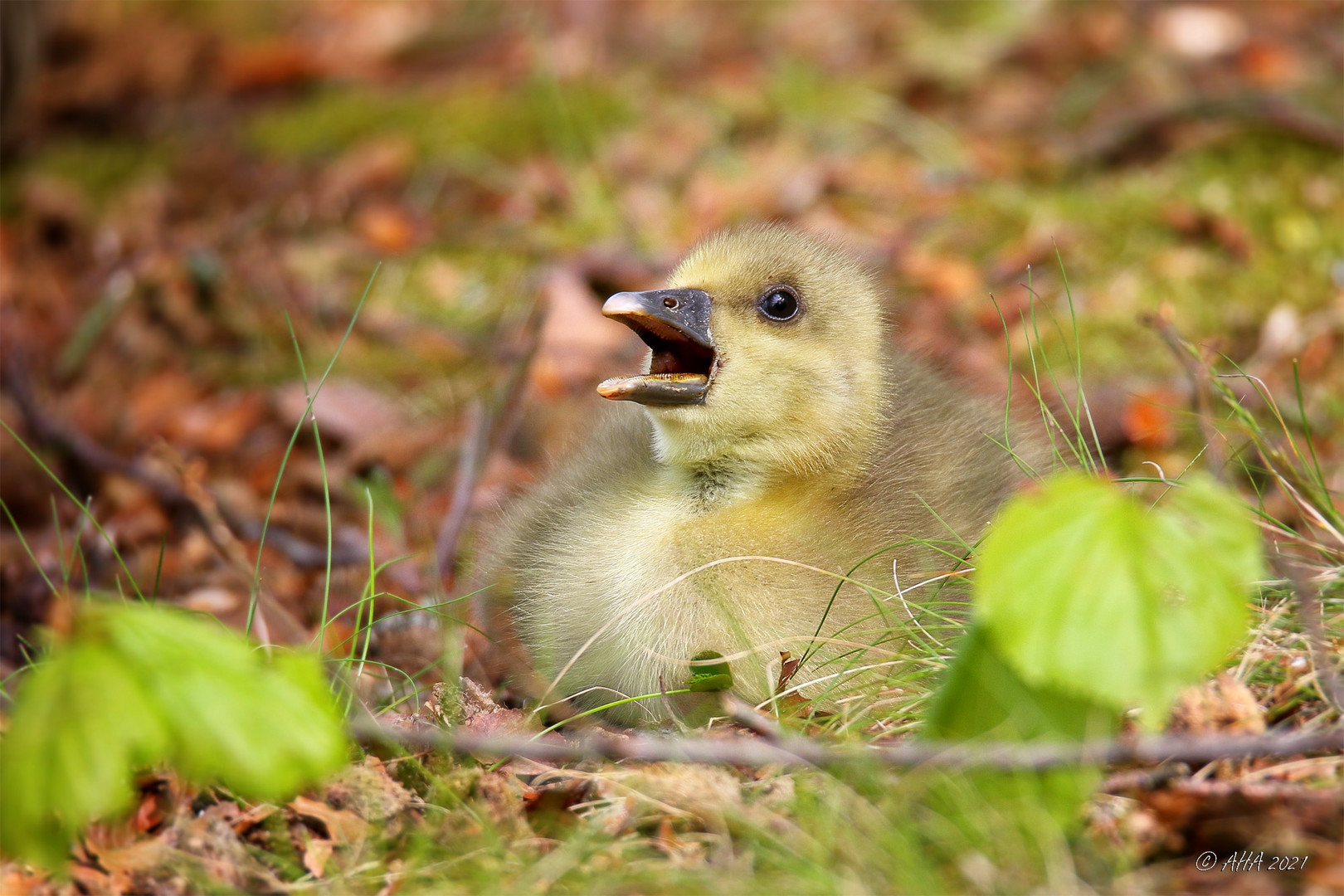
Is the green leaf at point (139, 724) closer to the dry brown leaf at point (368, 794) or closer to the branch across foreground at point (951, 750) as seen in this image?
the branch across foreground at point (951, 750)

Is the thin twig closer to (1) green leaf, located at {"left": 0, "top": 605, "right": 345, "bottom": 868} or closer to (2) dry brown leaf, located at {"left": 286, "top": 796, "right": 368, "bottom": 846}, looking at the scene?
(2) dry brown leaf, located at {"left": 286, "top": 796, "right": 368, "bottom": 846}

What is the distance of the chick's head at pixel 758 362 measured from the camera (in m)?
2.46

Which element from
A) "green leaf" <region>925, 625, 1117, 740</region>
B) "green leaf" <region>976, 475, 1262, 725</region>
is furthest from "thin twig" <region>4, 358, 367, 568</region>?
"green leaf" <region>976, 475, 1262, 725</region>

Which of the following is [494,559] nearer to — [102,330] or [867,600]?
[867,600]

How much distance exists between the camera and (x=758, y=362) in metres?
2.49

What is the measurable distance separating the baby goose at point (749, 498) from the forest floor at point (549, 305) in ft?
0.70

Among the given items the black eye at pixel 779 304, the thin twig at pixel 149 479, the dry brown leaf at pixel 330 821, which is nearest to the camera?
the dry brown leaf at pixel 330 821

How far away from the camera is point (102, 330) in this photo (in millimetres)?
4945

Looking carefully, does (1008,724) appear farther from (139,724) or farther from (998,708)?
(139,724)

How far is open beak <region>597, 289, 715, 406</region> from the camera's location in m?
2.40

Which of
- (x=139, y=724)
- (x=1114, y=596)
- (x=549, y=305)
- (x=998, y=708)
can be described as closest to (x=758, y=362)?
(x=998, y=708)

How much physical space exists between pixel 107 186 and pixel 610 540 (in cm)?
464

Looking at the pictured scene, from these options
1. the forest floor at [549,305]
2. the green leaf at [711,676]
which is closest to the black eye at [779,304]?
the forest floor at [549,305]

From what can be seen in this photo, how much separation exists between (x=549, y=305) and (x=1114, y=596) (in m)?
3.05
